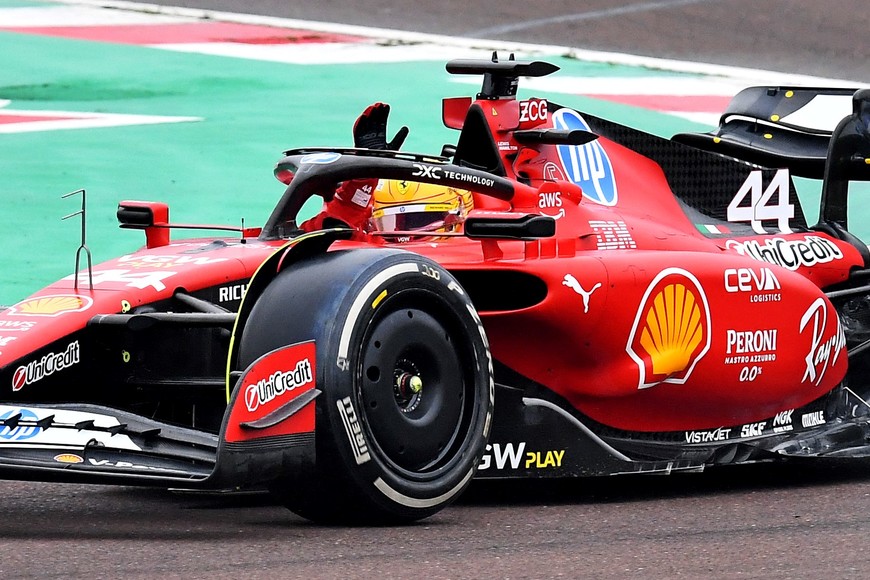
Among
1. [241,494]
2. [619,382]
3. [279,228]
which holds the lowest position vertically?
[241,494]

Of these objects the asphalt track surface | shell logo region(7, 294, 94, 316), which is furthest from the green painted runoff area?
the asphalt track surface

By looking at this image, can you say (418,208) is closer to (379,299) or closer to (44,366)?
(379,299)

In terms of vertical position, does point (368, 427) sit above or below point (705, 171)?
below

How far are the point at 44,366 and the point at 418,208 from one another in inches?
69.1

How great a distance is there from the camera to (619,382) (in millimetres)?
6133

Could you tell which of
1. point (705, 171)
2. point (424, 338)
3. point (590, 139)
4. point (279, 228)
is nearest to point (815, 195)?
point (705, 171)

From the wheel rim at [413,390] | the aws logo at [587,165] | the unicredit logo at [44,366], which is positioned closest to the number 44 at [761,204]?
the aws logo at [587,165]

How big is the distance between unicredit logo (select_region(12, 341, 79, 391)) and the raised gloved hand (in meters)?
1.97

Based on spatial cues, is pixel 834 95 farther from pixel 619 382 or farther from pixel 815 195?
pixel 815 195

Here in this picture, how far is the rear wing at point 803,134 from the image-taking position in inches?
309

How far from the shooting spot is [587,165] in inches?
271

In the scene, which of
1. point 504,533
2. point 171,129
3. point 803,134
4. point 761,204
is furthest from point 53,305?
point 171,129

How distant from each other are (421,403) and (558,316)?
2.65ft

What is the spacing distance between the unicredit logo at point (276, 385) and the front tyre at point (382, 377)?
5 cm
